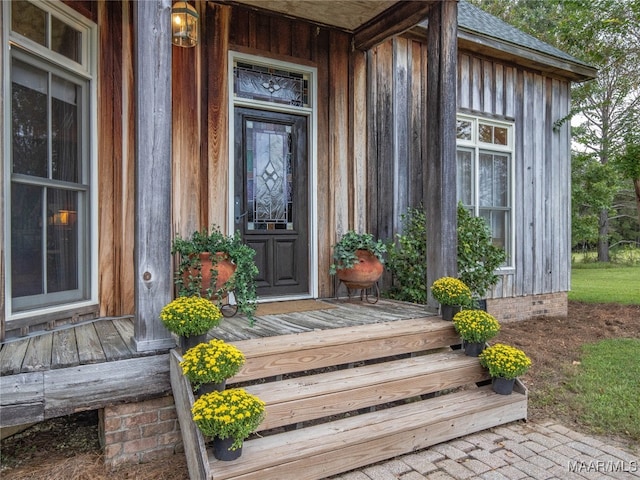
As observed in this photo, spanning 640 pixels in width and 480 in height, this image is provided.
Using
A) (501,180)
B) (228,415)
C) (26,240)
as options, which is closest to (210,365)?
(228,415)

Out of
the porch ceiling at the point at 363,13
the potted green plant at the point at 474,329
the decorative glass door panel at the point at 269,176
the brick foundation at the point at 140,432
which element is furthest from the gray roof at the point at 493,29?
the brick foundation at the point at 140,432

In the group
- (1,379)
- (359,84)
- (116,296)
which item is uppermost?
(359,84)

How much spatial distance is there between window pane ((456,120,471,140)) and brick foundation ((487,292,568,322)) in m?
2.12

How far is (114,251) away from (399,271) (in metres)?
2.62

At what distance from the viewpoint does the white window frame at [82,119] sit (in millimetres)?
2531

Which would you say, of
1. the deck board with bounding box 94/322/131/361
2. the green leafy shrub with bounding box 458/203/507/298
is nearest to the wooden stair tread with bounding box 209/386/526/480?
the deck board with bounding box 94/322/131/361

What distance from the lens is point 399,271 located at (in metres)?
4.30

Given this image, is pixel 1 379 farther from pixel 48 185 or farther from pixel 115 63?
pixel 115 63

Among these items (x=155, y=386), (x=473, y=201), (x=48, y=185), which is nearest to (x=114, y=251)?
(x=48, y=185)

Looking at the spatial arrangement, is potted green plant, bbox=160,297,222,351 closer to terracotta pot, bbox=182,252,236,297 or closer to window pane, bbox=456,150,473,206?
terracotta pot, bbox=182,252,236,297

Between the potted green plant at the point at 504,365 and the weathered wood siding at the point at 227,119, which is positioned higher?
the weathered wood siding at the point at 227,119

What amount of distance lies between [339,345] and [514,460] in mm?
1150

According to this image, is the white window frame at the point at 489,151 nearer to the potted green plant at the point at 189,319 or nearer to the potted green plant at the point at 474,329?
the potted green plant at the point at 474,329

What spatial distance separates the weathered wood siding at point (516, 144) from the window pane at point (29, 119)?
298cm
